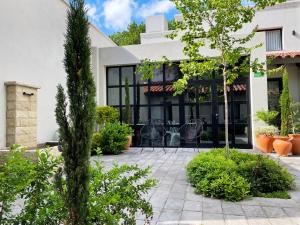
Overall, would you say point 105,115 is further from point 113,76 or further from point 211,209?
point 211,209

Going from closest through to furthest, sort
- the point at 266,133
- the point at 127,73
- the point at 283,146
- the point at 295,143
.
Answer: the point at 283,146
the point at 295,143
the point at 266,133
the point at 127,73

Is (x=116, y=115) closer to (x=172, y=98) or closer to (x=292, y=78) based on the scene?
(x=172, y=98)

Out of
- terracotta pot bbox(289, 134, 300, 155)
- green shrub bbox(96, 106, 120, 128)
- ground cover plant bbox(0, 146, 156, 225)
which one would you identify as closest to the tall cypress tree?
ground cover plant bbox(0, 146, 156, 225)

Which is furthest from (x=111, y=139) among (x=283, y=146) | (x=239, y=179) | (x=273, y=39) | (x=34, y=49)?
(x=273, y=39)

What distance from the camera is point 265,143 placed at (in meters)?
7.89

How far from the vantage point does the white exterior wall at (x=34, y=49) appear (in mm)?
6453

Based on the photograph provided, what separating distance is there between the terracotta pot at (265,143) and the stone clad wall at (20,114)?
23.2 ft

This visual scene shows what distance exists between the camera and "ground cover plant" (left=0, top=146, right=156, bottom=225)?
1.82 meters

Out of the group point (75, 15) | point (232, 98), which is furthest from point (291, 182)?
point (232, 98)

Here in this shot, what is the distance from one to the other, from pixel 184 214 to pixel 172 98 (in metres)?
6.90

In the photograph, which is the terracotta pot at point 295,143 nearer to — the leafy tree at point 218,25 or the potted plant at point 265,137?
the potted plant at point 265,137

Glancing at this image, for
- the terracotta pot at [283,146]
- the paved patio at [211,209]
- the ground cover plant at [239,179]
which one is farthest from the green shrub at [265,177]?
the terracotta pot at [283,146]

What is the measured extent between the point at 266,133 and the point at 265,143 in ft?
1.25

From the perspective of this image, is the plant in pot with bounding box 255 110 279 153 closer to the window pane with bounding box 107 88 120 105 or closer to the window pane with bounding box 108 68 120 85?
the window pane with bounding box 107 88 120 105
